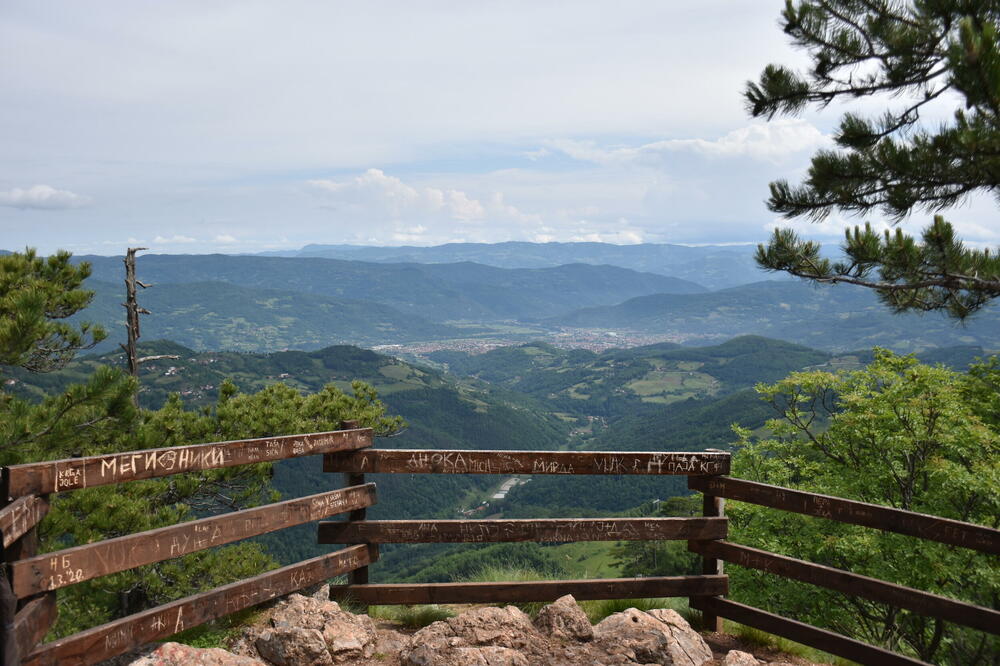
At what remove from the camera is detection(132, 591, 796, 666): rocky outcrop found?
188 inches

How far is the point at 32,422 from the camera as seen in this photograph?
9984 mm

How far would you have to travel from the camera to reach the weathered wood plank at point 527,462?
18.7 feet

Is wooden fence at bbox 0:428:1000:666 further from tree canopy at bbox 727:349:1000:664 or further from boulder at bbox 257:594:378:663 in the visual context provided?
tree canopy at bbox 727:349:1000:664

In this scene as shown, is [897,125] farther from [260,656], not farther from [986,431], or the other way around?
[986,431]

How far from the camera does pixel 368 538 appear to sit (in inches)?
229

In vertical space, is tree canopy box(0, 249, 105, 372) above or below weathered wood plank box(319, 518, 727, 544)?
above

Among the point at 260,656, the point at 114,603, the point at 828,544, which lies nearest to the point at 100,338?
the point at 114,603

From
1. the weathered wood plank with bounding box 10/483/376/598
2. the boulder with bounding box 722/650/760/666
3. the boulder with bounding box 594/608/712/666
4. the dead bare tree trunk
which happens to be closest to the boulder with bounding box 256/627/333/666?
the weathered wood plank with bounding box 10/483/376/598

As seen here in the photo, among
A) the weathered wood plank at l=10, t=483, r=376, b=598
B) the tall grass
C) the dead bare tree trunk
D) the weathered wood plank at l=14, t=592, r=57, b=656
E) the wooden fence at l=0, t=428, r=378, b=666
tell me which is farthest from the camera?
the dead bare tree trunk

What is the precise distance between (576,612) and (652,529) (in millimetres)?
1037

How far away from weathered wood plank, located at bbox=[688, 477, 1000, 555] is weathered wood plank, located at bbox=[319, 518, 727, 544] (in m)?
0.33

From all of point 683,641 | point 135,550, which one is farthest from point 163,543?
point 683,641

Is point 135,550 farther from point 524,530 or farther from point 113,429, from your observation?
point 113,429

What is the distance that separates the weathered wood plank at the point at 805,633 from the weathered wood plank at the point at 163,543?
3.21 metres
